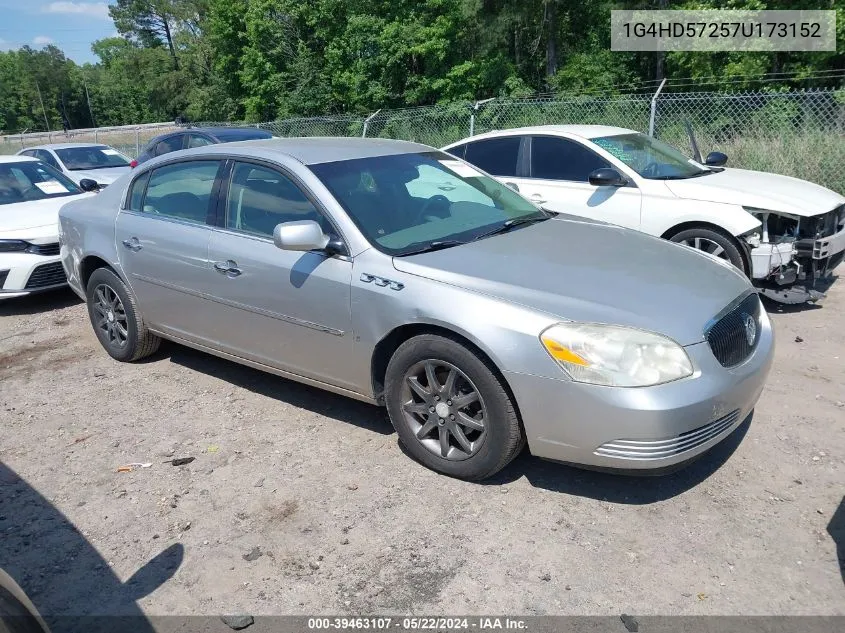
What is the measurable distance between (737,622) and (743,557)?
16.2 inches

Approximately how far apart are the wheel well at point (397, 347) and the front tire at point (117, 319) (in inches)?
90.0

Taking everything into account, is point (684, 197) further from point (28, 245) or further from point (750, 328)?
point (28, 245)

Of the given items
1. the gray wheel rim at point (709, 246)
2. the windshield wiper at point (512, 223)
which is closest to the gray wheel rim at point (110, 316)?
the windshield wiper at point (512, 223)

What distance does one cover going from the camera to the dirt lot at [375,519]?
282cm

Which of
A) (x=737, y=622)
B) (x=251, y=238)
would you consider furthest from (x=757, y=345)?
(x=251, y=238)

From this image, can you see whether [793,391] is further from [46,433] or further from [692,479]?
[46,433]

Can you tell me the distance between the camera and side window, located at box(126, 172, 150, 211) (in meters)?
5.07

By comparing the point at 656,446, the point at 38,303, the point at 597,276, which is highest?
the point at 597,276

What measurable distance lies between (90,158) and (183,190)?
9380 mm

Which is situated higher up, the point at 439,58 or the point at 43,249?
the point at 439,58

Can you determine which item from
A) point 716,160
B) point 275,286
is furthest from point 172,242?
point 716,160

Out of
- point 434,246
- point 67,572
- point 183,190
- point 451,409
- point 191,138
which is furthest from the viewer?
point 191,138

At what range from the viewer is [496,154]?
7473 mm

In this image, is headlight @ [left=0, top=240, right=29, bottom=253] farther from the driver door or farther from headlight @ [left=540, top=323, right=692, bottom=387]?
headlight @ [left=540, top=323, right=692, bottom=387]
